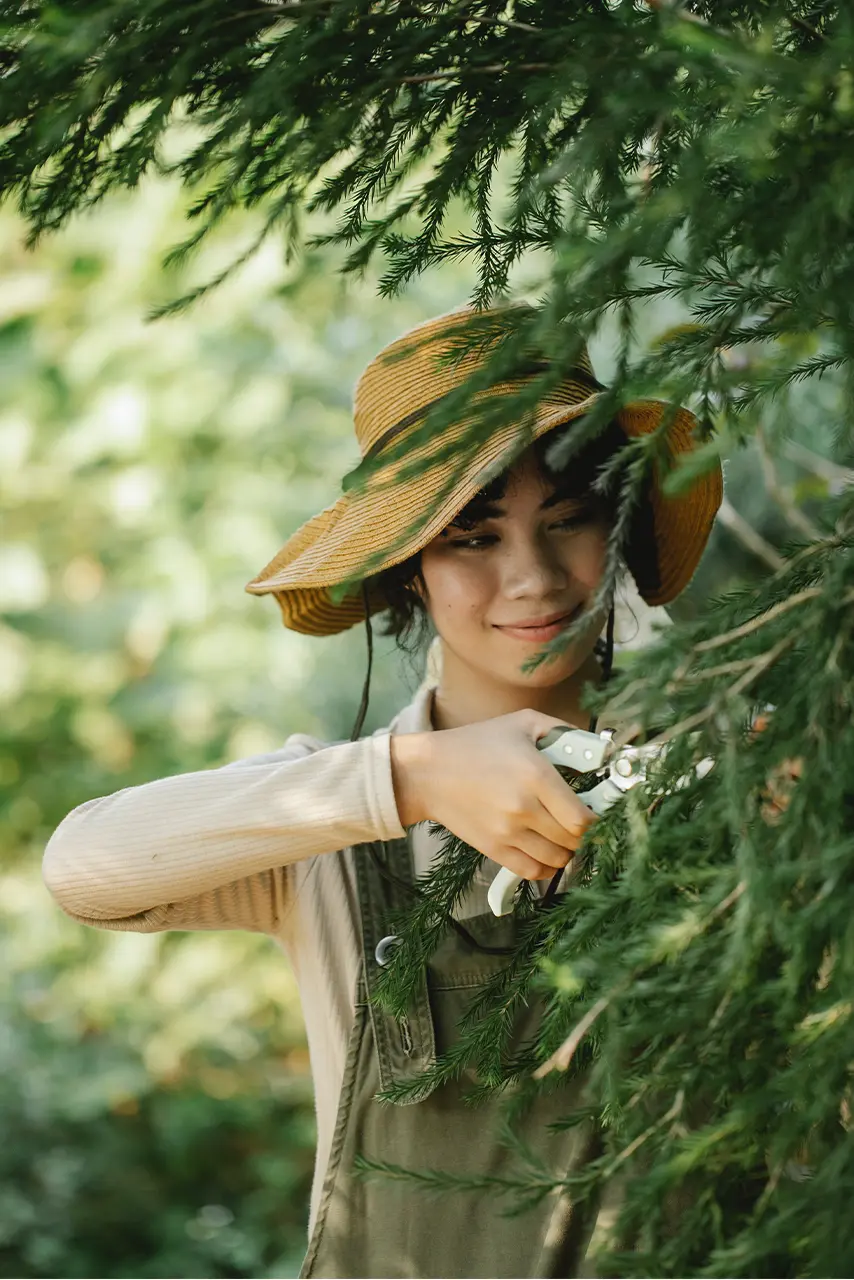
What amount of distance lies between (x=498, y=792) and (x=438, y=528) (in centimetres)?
33

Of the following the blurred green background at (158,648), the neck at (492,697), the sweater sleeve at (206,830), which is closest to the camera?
the sweater sleeve at (206,830)

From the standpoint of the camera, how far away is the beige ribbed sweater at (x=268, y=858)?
1207mm

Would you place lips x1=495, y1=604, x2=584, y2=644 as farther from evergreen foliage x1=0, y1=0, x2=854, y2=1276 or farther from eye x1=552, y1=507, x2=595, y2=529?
evergreen foliage x1=0, y1=0, x2=854, y2=1276

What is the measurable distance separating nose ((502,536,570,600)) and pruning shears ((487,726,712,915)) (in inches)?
14.1

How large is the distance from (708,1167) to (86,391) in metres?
3.70

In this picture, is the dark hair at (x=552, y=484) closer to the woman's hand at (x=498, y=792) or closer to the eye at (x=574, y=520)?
the eye at (x=574, y=520)

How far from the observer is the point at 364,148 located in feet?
3.55

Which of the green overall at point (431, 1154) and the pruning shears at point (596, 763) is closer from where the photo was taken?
the pruning shears at point (596, 763)

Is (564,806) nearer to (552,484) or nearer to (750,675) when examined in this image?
(750,675)

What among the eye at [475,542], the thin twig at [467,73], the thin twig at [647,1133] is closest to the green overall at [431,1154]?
the eye at [475,542]

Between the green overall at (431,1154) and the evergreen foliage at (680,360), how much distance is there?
349 mm

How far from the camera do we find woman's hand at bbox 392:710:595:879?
104 centimetres

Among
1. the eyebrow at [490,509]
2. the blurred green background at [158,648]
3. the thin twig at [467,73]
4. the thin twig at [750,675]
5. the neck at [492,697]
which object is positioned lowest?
the blurred green background at [158,648]

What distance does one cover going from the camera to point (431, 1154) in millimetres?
1370
